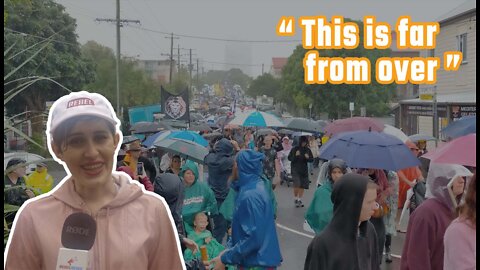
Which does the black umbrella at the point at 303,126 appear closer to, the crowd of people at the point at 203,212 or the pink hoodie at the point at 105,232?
the crowd of people at the point at 203,212

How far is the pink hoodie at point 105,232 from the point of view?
208 centimetres

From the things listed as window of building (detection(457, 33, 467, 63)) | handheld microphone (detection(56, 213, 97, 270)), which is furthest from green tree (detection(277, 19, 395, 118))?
handheld microphone (detection(56, 213, 97, 270))

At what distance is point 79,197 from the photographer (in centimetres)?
217

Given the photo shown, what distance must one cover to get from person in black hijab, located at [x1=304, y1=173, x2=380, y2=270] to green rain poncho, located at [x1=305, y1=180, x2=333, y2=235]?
1.96 m

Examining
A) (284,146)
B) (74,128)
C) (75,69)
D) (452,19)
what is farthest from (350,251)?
(75,69)

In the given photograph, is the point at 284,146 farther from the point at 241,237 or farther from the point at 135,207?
the point at 135,207

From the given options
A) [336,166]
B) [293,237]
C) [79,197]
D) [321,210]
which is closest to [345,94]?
[293,237]

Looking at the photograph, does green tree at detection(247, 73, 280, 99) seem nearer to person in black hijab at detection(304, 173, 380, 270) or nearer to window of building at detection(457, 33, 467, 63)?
window of building at detection(457, 33, 467, 63)

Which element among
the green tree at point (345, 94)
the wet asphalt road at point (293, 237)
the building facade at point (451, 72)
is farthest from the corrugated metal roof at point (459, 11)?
the green tree at point (345, 94)

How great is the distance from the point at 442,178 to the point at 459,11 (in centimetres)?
2426

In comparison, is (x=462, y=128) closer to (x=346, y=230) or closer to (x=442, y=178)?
(x=442, y=178)

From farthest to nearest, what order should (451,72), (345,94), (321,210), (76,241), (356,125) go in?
(345,94) < (451,72) < (356,125) < (321,210) < (76,241)

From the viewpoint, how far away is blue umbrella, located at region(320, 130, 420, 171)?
7.61 metres

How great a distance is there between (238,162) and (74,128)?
308cm
